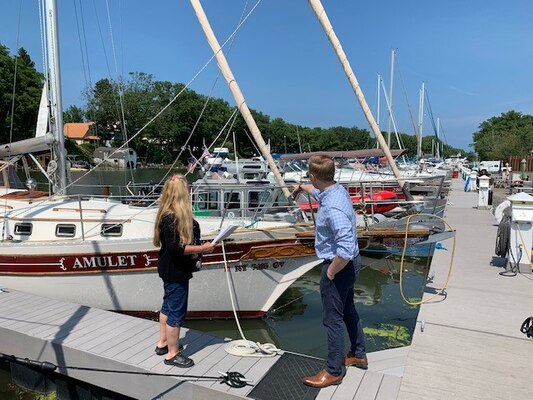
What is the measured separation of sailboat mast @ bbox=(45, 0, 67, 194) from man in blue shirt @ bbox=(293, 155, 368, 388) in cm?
759

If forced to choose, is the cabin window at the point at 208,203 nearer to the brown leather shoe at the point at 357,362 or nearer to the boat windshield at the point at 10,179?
the boat windshield at the point at 10,179

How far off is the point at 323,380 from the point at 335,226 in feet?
5.21

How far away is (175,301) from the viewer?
15.0ft

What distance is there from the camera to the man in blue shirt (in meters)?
3.88

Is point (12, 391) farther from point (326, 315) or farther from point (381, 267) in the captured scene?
point (381, 267)

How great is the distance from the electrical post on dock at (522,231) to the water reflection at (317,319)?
169 cm

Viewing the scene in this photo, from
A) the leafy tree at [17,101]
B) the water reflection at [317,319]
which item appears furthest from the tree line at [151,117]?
the water reflection at [317,319]

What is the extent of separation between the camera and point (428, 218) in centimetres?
846

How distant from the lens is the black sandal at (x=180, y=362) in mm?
4793

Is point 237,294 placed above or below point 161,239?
below

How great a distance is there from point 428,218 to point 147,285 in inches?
211

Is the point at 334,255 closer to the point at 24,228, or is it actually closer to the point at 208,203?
the point at 24,228

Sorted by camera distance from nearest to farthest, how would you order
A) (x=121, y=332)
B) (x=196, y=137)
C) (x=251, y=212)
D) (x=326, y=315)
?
(x=326, y=315) → (x=121, y=332) → (x=251, y=212) → (x=196, y=137)

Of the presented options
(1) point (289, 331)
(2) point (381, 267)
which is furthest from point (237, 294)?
(2) point (381, 267)
